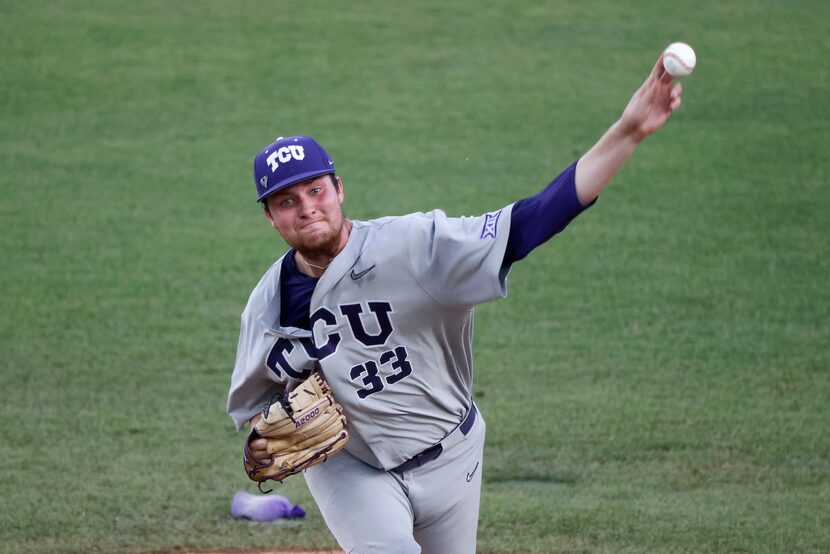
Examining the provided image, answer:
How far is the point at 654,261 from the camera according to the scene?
9258 millimetres

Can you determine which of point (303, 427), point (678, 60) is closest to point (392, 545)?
point (303, 427)

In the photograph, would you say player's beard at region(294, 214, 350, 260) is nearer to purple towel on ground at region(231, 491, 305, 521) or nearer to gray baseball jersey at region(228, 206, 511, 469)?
gray baseball jersey at region(228, 206, 511, 469)

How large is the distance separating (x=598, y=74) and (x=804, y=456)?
686 centimetres

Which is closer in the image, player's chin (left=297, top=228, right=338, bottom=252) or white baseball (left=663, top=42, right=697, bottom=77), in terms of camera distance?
white baseball (left=663, top=42, right=697, bottom=77)

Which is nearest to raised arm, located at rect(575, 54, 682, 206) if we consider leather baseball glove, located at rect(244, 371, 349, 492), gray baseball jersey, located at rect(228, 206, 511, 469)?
gray baseball jersey, located at rect(228, 206, 511, 469)

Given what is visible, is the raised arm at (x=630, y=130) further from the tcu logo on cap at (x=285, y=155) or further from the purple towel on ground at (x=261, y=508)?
the purple towel on ground at (x=261, y=508)

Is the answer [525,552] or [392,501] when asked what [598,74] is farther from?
[392,501]

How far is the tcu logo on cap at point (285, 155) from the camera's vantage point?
3609 mm

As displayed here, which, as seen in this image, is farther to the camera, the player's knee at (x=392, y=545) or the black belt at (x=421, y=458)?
the black belt at (x=421, y=458)

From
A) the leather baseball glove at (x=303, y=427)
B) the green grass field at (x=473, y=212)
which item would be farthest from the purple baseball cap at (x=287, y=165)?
the green grass field at (x=473, y=212)

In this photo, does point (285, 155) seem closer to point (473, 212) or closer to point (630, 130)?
point (630, 130)

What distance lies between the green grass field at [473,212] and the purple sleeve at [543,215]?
247 cm

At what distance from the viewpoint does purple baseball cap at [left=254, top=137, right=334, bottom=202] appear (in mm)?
3588

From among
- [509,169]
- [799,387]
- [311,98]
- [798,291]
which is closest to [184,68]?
[311,98]
